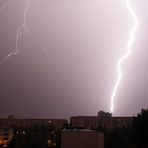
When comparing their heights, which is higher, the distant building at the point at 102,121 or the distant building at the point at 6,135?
the distant building at the point at 102,121

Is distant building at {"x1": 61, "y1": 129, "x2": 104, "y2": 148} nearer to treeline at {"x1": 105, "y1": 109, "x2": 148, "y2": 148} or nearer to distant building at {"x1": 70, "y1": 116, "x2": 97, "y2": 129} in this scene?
treeline at {"x1": 105, "y1": 109, "x2": 148, "y2": 148}

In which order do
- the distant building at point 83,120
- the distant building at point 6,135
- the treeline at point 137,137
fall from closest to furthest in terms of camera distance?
the treeline at point 137,137 < the distant building at point 6,135 < the distant building at point 83,120

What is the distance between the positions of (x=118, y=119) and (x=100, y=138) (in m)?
52.7

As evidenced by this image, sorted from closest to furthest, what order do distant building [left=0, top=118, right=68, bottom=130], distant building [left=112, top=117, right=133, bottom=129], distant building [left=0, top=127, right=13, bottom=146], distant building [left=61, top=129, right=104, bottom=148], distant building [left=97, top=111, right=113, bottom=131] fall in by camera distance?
distant building [left=61, top=129, right=104, bottom=148]
distant building [left=0, top=127, right=13, bottom=146]
distant building [left=97, top=111, right=113, bottom=131]
distant building [left=112, top=117, right=133, bottom=129]
distant building [left=0, top=118, right=68, bottom=130]

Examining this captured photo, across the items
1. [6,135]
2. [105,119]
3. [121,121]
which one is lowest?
[6,135]

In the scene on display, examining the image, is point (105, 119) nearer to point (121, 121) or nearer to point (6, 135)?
point (121, 121)

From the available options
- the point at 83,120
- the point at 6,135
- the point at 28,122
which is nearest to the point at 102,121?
the point at 83,120

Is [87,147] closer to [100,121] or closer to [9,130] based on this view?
[9,130]

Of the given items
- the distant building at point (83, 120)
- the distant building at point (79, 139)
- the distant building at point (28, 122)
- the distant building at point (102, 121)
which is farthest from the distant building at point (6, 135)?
the distant building at point (79, 139)

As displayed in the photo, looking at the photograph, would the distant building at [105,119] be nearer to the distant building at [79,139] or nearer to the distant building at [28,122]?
the distant building at [28,122]

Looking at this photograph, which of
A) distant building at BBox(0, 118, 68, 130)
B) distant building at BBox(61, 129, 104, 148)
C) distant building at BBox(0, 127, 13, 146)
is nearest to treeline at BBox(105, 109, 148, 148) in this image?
distant building at BBox(61, 129, 104, 148)

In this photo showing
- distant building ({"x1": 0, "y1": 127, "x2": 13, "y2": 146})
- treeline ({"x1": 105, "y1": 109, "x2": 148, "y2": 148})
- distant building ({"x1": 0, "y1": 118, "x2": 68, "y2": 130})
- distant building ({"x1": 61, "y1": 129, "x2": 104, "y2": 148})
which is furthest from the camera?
distant building ({"x1": 0, "y1": 118, "x2": 68, "y2": 130})

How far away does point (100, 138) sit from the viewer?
110ft

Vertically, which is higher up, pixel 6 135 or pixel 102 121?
pixel 102 121
